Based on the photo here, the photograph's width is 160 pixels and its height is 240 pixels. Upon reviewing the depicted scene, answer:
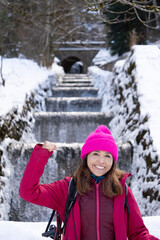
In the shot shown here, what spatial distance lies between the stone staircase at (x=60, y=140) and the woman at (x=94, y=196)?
8.82 feet


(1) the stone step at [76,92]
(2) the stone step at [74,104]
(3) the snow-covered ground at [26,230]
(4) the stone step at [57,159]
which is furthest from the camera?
(1) the stone step at [76,92]

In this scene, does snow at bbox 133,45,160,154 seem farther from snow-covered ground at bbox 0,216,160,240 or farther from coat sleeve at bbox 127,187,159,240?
coat sleeve at bbox 127,187,159,240

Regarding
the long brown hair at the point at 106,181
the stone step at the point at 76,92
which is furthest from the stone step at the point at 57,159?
the stone step at the point at 76,92

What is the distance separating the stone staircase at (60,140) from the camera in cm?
439

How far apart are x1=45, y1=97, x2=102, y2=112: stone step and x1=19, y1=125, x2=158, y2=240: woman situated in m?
5.95

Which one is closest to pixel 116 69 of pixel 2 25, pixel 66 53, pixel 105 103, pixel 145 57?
pixel 105 103

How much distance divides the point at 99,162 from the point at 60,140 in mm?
4720

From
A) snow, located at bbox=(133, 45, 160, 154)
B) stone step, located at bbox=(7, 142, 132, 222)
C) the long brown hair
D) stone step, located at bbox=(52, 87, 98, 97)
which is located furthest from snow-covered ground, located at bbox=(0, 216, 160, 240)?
stone step, located at bbox=(52, 87, 98, 97)

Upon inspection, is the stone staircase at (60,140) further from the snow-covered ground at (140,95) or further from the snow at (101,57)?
the snow at (101,57)

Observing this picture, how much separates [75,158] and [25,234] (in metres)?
2.45

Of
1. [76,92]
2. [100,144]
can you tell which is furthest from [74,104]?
[100,144]

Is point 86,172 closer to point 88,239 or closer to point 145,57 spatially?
point 88,239

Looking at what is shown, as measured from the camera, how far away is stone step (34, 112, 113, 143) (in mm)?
6445

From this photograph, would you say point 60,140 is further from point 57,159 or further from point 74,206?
point 74,206
